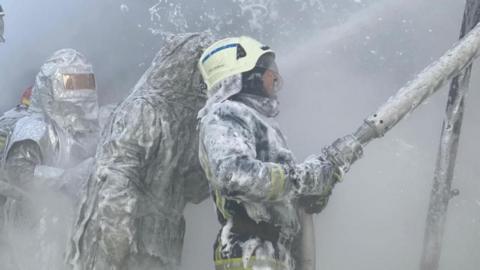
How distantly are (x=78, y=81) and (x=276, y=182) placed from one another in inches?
142

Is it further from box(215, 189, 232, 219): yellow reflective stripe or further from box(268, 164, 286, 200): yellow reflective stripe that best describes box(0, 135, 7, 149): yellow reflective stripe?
box(268, 164, 286, 200): yellow reflective stripe

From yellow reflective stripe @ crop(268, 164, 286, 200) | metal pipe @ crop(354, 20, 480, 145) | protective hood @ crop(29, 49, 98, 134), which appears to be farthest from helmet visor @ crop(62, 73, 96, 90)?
yellow reflective stripe @ crop(268, 164, 286, 200)

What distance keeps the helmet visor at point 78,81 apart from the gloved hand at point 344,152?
135 inches

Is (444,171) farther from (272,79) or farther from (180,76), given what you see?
(180,76)

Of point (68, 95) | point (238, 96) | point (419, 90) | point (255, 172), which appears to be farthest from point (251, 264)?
point (68, 95)

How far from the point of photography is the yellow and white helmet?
329 cm

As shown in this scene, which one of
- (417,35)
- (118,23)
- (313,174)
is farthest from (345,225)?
(118,23)

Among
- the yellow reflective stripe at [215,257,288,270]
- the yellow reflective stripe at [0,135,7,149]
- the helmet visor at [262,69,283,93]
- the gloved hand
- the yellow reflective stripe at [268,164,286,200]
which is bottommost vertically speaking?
the yellow reflective stripe at [215,257,288,270]

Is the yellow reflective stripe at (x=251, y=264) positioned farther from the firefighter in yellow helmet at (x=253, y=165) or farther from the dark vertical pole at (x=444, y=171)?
the dark vertical pole at (x=444, y=171)

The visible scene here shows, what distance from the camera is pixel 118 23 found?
742cm

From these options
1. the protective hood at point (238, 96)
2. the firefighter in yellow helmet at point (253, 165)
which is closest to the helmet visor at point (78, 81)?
the firefighter in yellow helmet at point (253, 165)

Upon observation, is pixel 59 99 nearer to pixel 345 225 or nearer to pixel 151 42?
pixel 151 42

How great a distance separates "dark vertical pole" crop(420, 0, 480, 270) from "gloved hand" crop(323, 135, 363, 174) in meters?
1.06

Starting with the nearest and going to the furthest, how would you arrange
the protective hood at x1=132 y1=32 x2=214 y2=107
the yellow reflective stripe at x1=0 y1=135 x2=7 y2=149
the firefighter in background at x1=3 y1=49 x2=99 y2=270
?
the protective hood at x1=132 y1=32 x2=214 y2=107, the firefighter in background at x1=3 y1=49 x2=99 y2=270, the yellow reflective stripe at x1=0 y1=135 x2=7 y2=149
